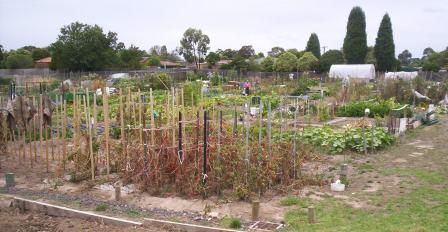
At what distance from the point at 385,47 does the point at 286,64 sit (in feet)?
32.7

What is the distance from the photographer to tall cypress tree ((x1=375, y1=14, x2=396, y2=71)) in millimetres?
46469

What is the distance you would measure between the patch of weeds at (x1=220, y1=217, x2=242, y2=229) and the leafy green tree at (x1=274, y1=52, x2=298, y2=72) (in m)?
39.9

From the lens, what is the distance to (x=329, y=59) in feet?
151

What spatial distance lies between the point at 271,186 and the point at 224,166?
86 centimetres

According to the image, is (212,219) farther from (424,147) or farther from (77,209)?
(424,147)

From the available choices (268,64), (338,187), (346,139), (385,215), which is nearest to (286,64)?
(268,64)

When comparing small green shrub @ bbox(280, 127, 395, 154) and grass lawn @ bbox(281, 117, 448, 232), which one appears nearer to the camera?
grass lawn @ bbox(281, 117, 448, 232)

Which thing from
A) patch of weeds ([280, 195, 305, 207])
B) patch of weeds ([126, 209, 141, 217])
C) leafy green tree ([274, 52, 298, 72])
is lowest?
patch of weeds ([126, 209, 141, 217])

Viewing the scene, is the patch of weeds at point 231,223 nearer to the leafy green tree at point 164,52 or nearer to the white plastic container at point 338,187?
the white plastic container at point 338,187

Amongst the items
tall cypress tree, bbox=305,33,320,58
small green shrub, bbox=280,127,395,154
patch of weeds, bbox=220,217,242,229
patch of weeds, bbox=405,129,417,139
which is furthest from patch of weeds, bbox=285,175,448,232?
tall cypress tree, bbox=305,33,320,58

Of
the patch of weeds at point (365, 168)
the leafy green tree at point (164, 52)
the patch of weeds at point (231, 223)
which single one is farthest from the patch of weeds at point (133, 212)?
the leafy green tree at point (164, 52)

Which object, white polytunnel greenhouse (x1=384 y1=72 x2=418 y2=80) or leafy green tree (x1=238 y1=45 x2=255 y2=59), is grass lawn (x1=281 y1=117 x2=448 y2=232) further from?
leafy green tree (x1=238 y1=45 x2=255 y2=59)

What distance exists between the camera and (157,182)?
296 inches

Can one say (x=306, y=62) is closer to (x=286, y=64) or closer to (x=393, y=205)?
(x=286, y=64)
